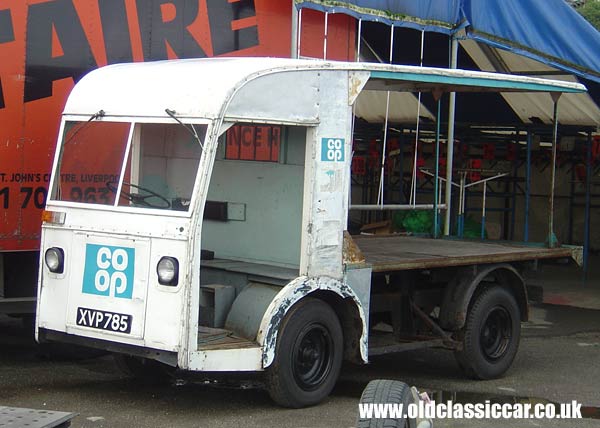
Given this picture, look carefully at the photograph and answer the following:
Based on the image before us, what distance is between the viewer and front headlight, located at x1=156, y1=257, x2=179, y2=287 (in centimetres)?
615

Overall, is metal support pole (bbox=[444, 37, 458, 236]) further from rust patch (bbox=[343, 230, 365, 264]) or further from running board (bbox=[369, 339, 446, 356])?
rust patch (bbox=[343, 230, 365, 264])

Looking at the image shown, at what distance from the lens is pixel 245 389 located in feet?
24.1

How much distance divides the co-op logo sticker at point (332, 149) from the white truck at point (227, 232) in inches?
0.4

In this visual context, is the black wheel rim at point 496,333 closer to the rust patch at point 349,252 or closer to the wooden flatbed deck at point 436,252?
the wooden flatbed deck at point 436,252

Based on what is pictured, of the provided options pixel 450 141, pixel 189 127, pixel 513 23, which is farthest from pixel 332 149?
pixel 513 23

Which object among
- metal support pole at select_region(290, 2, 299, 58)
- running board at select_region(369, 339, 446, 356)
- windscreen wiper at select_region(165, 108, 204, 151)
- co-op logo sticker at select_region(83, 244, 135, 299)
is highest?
metal support pole at select_region(290, 2, 299, 58)

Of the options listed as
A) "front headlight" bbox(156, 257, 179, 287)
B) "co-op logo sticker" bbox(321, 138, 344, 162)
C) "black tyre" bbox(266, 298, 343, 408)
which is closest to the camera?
"front headlight" bbox(156, 257, 179, 287)

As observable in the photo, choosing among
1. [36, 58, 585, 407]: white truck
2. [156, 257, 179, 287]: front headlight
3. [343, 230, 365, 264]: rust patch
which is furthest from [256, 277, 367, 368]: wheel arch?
[156, 257, 179, 287]: front headlight

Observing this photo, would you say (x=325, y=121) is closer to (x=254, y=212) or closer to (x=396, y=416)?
(x=254, y=212)

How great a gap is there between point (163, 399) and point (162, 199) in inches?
58.7

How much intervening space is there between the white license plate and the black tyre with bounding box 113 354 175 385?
102cm

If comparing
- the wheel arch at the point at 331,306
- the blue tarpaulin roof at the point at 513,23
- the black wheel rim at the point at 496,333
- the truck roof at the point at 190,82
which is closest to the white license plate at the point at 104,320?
the wheel arch at the point at 331,306

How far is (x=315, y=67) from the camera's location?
6.73m

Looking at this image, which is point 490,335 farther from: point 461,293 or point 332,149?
point 332,149
